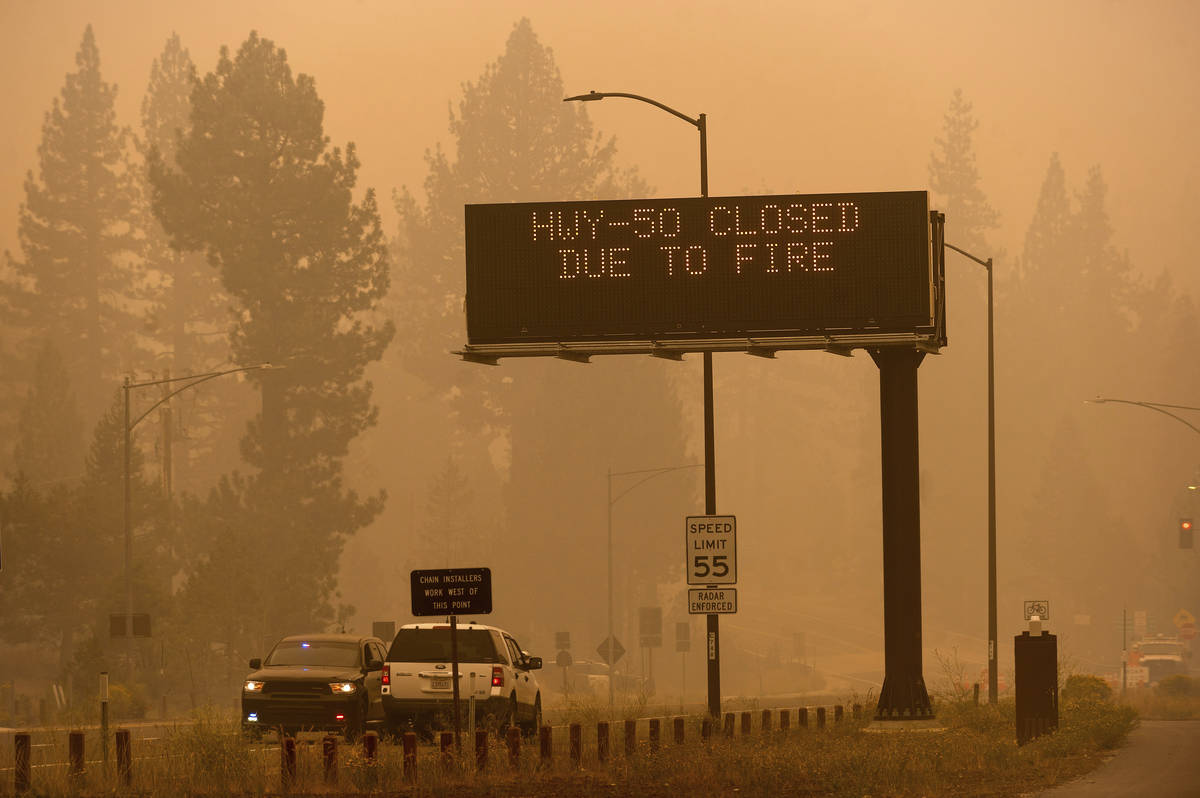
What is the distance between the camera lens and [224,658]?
226 ft

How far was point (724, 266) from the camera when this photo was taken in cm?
2641

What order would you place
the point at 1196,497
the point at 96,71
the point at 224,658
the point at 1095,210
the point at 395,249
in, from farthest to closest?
the point at 1095,210, the point at 395,249, the point at 96,71, the point at 1196,497, the point at 224,658

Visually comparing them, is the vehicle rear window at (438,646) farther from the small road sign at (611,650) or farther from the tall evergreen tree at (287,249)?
the tall evergreen tree at (287,249)

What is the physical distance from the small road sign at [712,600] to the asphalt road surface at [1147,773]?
602cm

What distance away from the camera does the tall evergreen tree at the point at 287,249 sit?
77.5 m

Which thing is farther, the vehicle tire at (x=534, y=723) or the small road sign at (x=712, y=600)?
the vehicle tire at (x=534, y=723)

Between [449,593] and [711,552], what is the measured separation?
7.45 m

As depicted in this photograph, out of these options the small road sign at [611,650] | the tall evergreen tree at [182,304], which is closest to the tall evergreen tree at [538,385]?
the tall evergreen tree at [182,304]

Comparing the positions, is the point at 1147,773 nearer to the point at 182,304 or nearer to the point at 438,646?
the point at 438,646

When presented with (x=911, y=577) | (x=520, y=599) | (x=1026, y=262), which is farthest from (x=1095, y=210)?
(x=911, y=577)

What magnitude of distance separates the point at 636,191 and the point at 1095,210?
5235 cm

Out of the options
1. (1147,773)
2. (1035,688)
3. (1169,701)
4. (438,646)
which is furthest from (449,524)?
(1147,773)

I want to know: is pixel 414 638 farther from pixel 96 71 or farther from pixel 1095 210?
pixel 1095 210

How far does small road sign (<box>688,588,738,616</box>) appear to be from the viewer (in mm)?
28094
